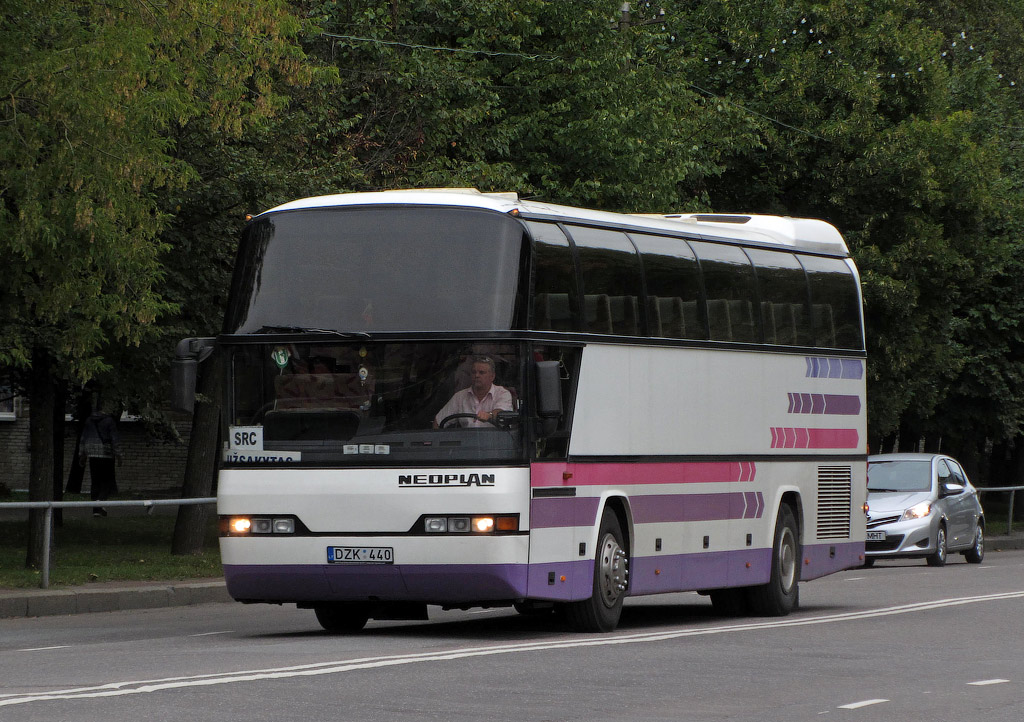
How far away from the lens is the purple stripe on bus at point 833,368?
55.9 ft

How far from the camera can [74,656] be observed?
11648 mm

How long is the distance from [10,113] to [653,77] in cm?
1324

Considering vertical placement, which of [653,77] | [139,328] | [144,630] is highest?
[653,77]

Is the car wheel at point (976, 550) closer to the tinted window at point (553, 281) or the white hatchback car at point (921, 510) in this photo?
the white hatchback car at point (921, 510)

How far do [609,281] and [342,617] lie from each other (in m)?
3.25

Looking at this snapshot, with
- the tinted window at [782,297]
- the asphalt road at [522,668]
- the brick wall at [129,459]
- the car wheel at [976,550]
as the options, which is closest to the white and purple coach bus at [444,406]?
the asphalt road at [522,668]

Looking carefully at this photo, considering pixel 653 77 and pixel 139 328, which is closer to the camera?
pixel 139 328

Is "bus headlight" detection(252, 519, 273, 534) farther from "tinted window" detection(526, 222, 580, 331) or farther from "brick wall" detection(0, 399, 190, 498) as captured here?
"brick wall" detection(0, 399, 190, 498)

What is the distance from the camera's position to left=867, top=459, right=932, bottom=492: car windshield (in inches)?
1054

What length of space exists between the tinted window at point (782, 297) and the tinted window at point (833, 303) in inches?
8.2

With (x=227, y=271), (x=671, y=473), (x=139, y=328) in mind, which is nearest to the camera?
(x=671, y=473)

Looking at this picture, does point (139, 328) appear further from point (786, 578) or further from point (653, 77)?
point (653, 77)

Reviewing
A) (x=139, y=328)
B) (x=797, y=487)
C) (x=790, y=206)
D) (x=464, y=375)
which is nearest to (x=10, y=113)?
(x=139, y=328)

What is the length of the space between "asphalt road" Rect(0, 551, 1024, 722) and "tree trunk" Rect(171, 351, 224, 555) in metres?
6.16
